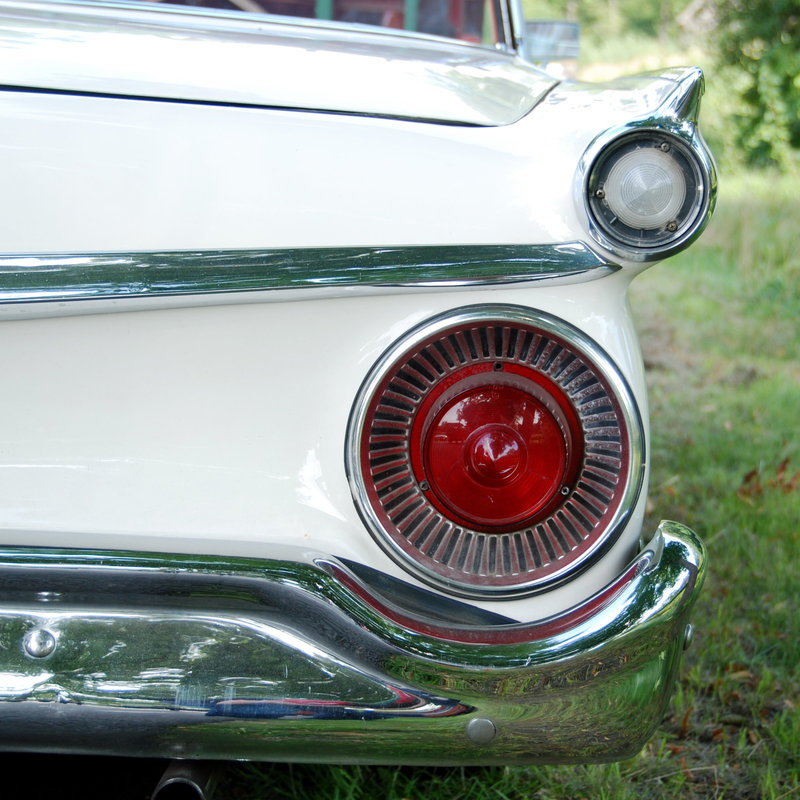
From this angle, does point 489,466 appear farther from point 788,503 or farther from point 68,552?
point 788,503

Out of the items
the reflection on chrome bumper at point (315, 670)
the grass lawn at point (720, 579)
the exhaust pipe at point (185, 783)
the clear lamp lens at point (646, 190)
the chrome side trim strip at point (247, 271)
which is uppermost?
the clear lamp lens at point (646, 190)

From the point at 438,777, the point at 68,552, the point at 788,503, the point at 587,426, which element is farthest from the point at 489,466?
the point at 788,503

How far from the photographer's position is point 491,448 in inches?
51.8

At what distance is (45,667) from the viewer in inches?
48.9

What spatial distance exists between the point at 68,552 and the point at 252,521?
266 millimetres

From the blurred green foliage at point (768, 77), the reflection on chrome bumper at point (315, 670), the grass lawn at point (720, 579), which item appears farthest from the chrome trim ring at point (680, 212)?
the blurred green foliage at point (768, 77)

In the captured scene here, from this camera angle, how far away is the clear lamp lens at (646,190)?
130cm

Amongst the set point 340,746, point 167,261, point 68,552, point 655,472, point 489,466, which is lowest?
point 655,472

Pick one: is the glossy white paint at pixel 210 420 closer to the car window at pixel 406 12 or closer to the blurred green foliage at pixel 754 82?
the car window at pixel 406 12

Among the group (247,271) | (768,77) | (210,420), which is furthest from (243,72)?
(768,77)

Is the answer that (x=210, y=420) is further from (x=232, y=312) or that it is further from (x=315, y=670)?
(x=315, y=670)

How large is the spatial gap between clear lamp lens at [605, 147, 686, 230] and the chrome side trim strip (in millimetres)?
157

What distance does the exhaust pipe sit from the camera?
4.35ft

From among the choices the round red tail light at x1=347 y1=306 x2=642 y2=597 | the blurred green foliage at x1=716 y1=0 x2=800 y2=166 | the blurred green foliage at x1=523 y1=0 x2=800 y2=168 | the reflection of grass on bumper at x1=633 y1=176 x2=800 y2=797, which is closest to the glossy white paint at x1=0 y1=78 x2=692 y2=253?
the round red tail light at x1=347 y1=306 x2=642 y2=597
